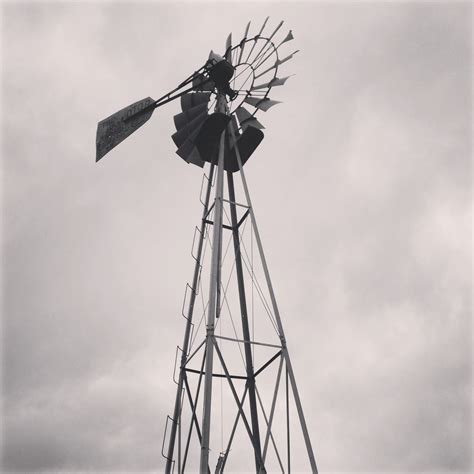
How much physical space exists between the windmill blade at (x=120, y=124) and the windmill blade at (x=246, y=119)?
2.68 m

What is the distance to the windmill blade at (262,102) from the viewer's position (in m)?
14.8

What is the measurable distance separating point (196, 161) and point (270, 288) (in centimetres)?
523

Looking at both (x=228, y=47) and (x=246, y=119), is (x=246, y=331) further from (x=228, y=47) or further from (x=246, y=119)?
(x=228, y=47)

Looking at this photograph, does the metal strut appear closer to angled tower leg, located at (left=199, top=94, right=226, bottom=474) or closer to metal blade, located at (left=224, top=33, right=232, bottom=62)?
angled tower leg, located at (left=199, top=94, right=226, bottom=474)

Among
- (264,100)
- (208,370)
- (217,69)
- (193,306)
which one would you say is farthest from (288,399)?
(217,69)

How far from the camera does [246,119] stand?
1515cm

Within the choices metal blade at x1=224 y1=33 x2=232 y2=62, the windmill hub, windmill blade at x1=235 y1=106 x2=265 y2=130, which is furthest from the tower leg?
metal blade at x1=224 y1=33 x2=232 y2=62

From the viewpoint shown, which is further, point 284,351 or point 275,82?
point 275,82

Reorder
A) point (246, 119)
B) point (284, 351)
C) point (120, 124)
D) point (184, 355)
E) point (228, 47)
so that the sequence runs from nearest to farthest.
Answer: point (284, 351) < point (184, 355) < point (120, 124) < point (246, 119) < point (228, 47)

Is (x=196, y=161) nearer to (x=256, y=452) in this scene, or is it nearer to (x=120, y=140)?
(x=120, y=140)

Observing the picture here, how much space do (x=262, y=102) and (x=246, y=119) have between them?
2.30 feet

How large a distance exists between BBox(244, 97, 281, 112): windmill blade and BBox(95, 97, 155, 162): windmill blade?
3039mm

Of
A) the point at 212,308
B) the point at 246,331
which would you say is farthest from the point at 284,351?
the point at 212,308

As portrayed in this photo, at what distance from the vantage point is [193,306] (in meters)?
13.3
